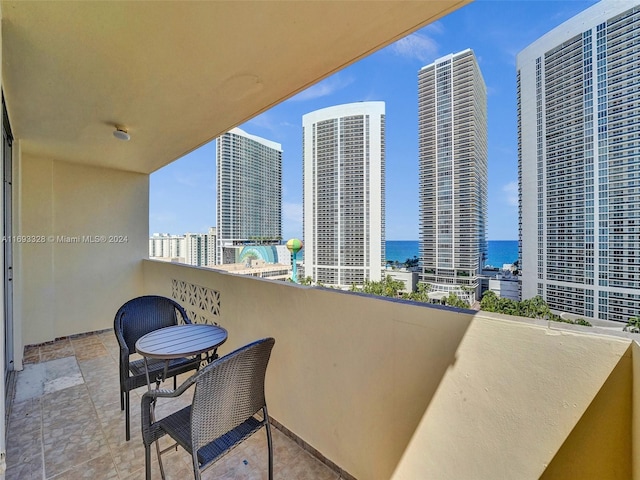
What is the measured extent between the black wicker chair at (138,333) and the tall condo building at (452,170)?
17.3ft

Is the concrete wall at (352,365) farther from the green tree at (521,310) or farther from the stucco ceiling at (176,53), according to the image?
the stucco ceiling at (176,53)

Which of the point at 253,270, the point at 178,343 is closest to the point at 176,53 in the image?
the point at 178,343

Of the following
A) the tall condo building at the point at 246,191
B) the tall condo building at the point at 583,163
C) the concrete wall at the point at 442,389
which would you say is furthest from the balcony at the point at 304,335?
the tall condo building at the point at 246,191

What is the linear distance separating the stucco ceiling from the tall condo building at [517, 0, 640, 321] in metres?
3.56

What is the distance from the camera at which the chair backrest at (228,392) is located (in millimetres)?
1172

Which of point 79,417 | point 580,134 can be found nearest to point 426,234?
point 580,134

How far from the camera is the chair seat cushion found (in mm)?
1225

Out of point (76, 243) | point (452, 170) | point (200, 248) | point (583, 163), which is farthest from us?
point (200, 248)

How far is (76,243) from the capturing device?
4.17 metres

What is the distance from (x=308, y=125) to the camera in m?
12.7

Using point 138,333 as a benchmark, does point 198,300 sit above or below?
above

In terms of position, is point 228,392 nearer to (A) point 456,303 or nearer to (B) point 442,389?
(B) point 442,389

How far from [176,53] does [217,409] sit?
2.06m

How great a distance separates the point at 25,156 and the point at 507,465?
5964mm
